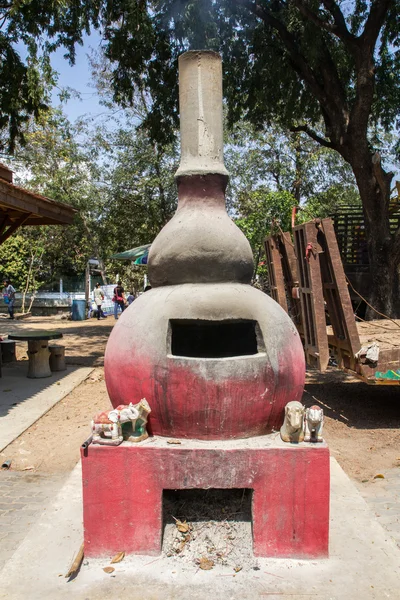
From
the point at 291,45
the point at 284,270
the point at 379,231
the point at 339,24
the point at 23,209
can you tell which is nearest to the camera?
the point at 284,270

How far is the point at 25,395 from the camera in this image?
7.81 m

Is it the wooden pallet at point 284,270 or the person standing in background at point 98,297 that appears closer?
the wooden pallet at point 284,270

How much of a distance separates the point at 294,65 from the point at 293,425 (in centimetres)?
968

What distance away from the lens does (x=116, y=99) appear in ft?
38.1

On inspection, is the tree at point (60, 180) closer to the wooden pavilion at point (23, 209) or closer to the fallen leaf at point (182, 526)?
the wooden pavilion at point (23, 209)

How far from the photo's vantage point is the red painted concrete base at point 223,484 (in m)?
3.11

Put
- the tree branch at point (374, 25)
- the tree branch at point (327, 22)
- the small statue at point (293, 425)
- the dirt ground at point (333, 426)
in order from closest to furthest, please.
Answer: the small statue at point (293, 425)
the dirt ground at point (333, 426)
the tree branch at point (327, 22)
the tree branch at point (374, 25)

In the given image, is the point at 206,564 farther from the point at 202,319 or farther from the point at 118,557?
the point at 202,319

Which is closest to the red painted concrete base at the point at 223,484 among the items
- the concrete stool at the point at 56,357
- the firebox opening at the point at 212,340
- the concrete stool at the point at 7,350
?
the firebox opening at the point at 212,340

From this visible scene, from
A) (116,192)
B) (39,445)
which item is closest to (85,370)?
(39,445)

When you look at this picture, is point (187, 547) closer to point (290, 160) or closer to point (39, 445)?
point (39, 445)

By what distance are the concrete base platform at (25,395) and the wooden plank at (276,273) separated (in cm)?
373

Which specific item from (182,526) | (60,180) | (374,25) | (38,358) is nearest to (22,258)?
(60,180)

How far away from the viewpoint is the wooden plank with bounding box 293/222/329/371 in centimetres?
605
